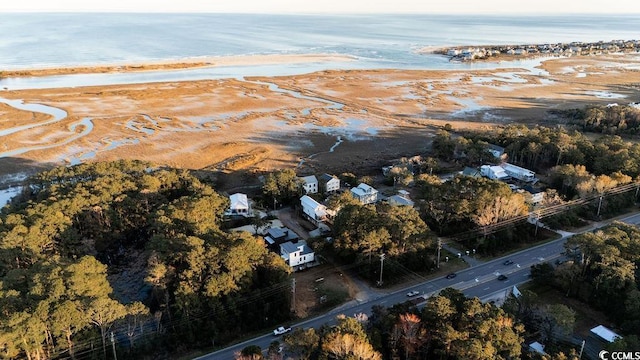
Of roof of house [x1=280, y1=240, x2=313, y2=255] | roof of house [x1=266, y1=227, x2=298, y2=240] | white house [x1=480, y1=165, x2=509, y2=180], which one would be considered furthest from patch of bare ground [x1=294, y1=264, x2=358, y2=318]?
white house [x1=480, y1=165, x2=509, y2=180]

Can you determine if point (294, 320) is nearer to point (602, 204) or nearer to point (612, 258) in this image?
point (612, 258)

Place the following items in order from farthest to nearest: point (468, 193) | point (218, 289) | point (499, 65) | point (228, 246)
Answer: point (499, 65) → point (468, 193) → point (228, 246) → point (218, 289)

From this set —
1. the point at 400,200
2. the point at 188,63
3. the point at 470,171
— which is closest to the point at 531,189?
the point at 470,171

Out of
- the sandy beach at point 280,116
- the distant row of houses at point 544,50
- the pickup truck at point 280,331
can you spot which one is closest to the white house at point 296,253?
the pickup truck at point 280,331

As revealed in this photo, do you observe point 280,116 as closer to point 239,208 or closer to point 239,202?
point 239,202

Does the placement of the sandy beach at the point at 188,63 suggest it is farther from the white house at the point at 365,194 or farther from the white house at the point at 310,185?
the white house at the point at 365,194

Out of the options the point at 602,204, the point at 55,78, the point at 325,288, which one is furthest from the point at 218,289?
the point at 55,78
